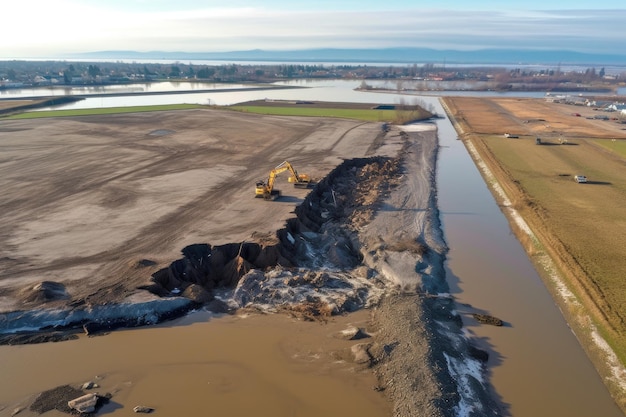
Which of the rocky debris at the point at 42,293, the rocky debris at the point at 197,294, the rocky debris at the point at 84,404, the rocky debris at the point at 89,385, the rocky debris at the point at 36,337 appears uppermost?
the rocky debris at the point at 42,293

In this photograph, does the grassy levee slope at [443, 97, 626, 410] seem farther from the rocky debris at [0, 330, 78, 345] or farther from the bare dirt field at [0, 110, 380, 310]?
the rocky debris at [0, 330, 78, 345]

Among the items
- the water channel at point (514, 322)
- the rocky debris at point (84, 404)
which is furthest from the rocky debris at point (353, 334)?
the rocky debris at point (84, 404)

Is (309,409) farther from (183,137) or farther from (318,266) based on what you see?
(183,137)

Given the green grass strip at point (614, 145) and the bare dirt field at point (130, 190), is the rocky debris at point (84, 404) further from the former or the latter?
the green grass strip at point (614, 145)

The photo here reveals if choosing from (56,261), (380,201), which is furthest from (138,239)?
(380,201)

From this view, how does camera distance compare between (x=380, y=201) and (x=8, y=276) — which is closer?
(x=8, y=276)

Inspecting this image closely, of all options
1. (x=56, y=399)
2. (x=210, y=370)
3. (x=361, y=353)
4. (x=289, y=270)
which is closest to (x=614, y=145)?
(x=289, y=270)

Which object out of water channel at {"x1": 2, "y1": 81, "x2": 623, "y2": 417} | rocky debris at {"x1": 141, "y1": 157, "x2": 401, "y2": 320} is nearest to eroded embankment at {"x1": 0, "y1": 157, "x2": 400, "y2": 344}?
rocky debris at {"x1": 141, "y1": 157, "x2": 401, "y2": 320}
